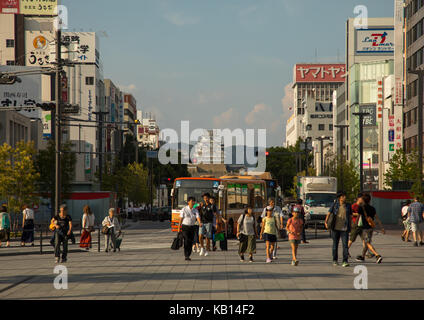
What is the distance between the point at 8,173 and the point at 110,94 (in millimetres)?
85743

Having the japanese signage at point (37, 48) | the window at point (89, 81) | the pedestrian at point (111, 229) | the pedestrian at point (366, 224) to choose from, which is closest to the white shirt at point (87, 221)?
the pedestrian at point (111, 229)

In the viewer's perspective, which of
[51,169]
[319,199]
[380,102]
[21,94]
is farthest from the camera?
[380,102]

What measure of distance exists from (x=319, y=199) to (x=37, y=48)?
63.5 meters

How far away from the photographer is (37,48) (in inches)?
3957

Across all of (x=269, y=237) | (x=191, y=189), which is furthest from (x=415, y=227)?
(x=191, y=189)

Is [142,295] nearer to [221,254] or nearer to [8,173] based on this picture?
[221,254]

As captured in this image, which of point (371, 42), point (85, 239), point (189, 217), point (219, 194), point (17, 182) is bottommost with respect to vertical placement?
point (85, 239)

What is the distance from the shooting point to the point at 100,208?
48531 mm

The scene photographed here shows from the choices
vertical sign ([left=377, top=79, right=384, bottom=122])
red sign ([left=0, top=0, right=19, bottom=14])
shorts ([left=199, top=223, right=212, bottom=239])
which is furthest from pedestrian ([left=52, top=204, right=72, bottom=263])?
red sign ([left=0, top=0, right=19, bottom=14])

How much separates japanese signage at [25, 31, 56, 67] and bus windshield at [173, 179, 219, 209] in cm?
6938

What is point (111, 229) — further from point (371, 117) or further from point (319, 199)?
point (371, 117)

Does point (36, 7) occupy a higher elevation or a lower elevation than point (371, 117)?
higher

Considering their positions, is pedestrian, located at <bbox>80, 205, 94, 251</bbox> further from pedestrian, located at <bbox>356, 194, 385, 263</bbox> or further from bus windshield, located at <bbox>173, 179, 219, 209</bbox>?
pedestrian, located at <bbox>356, 194, 385, 263</bbox>

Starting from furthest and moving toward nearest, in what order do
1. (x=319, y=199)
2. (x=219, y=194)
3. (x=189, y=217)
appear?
1. (x=319, y=199)
2. (x=219, y=194)
3. (x=189, y=217)
